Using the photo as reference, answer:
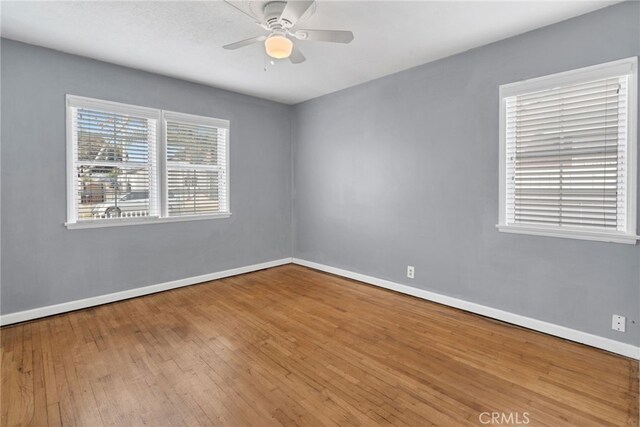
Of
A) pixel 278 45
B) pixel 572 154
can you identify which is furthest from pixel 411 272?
pixel 278 45

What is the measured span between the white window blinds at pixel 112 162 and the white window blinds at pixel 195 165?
0.73ft

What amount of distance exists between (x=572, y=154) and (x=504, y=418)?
2.16 m

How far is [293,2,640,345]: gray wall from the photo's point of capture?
2512 mm

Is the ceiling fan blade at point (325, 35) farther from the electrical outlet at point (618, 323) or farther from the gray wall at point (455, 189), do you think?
the electrical outlet at point (618, 323)

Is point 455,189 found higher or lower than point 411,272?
higher

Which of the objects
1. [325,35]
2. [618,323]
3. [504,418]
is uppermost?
[325,35]

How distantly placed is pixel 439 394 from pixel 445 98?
2.86m

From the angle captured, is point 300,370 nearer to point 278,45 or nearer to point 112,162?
point 278,45

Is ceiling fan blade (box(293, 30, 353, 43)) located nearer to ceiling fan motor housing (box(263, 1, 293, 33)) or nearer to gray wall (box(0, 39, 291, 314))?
ceiling fan motor housing (box(263, 1, 293, 33))

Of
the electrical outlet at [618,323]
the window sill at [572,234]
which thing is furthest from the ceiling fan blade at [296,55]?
the electrical outlet at [618,323]

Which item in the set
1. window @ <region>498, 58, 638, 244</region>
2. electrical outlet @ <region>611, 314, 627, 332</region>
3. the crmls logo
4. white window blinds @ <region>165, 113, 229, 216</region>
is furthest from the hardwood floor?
white window blinds @ <region>165, 113, 229, 216</region>

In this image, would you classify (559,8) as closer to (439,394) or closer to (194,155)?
(439,394)

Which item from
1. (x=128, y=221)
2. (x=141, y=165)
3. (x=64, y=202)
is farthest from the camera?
(x=141, y=165)

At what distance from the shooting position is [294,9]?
206cm
